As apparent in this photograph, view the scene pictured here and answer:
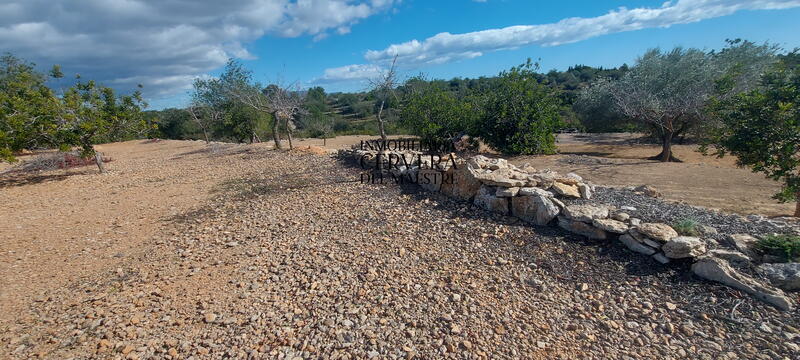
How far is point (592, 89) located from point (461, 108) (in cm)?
1192

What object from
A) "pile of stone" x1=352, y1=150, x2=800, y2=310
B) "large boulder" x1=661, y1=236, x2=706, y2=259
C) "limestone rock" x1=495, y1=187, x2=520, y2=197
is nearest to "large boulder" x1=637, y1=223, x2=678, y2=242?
"pile of stone" x1=352, y1=150, x2=800, y2=310

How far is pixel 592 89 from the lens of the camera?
20.4 metres

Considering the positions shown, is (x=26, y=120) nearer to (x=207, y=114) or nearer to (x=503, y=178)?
(x=207, y=114)

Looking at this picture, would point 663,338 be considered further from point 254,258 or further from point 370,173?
point 370,173

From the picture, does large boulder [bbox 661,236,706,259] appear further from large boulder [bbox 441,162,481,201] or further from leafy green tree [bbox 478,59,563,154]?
leafy green tree [bbox 478,59,563,154]

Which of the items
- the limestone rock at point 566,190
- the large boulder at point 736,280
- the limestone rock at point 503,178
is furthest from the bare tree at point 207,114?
the large boulder at point 736,280

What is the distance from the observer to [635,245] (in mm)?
3908

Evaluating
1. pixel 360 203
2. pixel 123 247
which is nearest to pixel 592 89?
pixel 360 203

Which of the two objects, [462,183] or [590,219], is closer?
[590,219]

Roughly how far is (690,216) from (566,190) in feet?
4.94

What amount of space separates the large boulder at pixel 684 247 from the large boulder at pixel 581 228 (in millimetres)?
707

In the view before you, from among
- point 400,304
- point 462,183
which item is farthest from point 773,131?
point 400,304

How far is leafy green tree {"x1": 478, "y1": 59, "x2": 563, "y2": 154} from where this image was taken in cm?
1171

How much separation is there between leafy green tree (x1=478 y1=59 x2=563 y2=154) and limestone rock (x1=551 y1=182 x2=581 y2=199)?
682cm
